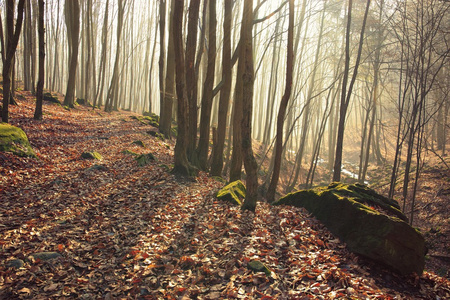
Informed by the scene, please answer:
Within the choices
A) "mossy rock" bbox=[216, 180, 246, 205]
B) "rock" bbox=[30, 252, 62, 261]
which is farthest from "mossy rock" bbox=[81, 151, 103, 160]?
"rock" bbox=[30, 252, 62, 261]

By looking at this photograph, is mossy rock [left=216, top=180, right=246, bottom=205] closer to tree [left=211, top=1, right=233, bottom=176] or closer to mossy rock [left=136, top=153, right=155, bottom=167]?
tree [left=211, top=1, right=233, bottom=176]

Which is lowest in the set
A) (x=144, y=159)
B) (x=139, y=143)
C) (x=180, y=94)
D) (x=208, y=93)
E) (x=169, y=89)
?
(x=144, y=159)

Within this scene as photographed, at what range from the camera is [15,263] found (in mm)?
3670

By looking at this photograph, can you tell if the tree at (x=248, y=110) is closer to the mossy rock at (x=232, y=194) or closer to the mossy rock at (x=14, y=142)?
the mossy rock at (x=232, y=194)

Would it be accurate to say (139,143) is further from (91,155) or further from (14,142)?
(14,142)

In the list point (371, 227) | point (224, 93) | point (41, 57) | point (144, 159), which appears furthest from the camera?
point (41, 57)

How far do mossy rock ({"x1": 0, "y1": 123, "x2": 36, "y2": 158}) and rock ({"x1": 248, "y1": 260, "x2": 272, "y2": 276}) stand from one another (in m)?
6.47

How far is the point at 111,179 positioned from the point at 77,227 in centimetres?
260

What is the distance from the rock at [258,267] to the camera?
379 cm

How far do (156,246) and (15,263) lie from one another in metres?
1.87

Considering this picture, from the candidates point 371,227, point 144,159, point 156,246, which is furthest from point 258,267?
point 144,159

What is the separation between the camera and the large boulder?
4.16 meters

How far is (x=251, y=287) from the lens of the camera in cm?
352

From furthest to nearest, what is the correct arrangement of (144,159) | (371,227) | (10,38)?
(144,159)
(10,38)
(371,227)
